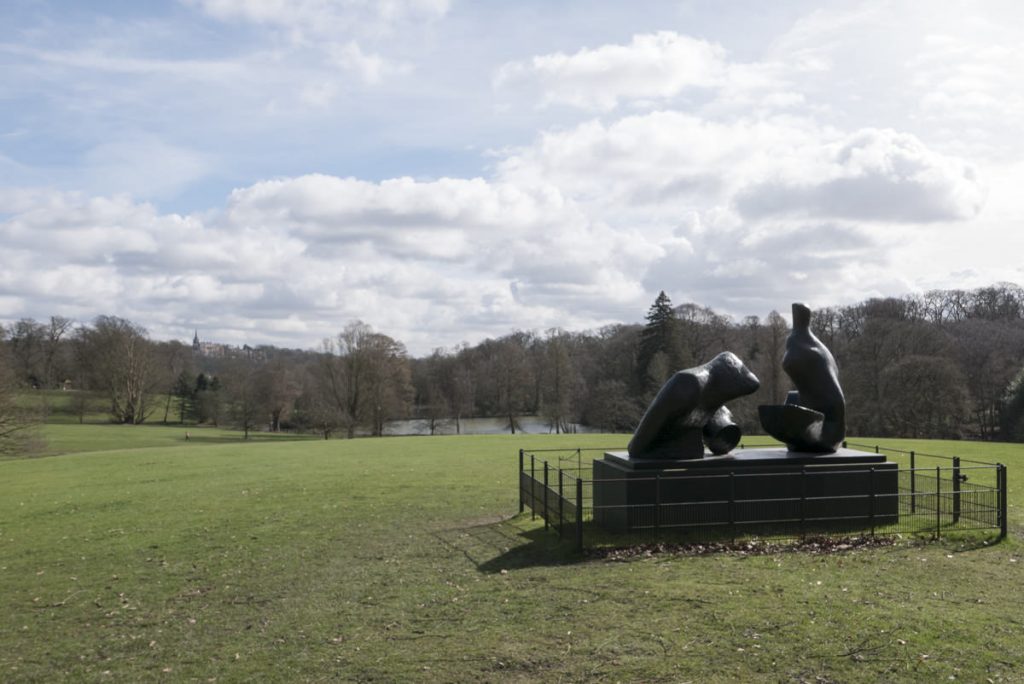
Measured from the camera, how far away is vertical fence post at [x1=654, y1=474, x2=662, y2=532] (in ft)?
45.7

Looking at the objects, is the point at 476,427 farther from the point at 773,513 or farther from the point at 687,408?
the point at 773,513

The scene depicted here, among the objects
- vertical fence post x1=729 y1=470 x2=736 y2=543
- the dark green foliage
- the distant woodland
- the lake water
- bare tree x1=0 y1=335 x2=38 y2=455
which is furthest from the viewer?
the lake water

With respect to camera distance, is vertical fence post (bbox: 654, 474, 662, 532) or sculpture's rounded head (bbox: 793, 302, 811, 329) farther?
sculpture's rounded head (bbox: 793, 302, 811, 329)

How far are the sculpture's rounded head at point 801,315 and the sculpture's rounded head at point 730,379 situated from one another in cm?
231

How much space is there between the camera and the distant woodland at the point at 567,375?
53.4m

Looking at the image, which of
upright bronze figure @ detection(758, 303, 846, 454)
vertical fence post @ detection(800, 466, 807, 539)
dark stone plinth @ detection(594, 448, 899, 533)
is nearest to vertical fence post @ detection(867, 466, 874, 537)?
dark stone plinth @ detection(594, 448, 899, 533)

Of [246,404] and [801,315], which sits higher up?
[801,315]

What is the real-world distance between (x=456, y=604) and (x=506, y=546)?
3.83m

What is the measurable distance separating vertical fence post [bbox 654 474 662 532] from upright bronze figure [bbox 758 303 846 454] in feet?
11.2

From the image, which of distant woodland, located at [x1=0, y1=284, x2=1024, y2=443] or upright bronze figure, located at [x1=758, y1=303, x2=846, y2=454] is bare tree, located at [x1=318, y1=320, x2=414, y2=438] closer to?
distant woodland, located at [x1=0, y1=284, x2=1024, y2=443]

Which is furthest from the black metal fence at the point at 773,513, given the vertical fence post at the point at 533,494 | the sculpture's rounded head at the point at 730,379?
the sculpture's rounded head at the point at 730,379

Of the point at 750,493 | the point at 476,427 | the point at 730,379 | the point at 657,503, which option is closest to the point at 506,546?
the point at 657,503

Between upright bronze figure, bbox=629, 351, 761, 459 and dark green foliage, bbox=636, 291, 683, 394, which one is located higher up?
dark green foliage, bbox=636, 291, 683, 394

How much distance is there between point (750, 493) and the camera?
14.8 metres
